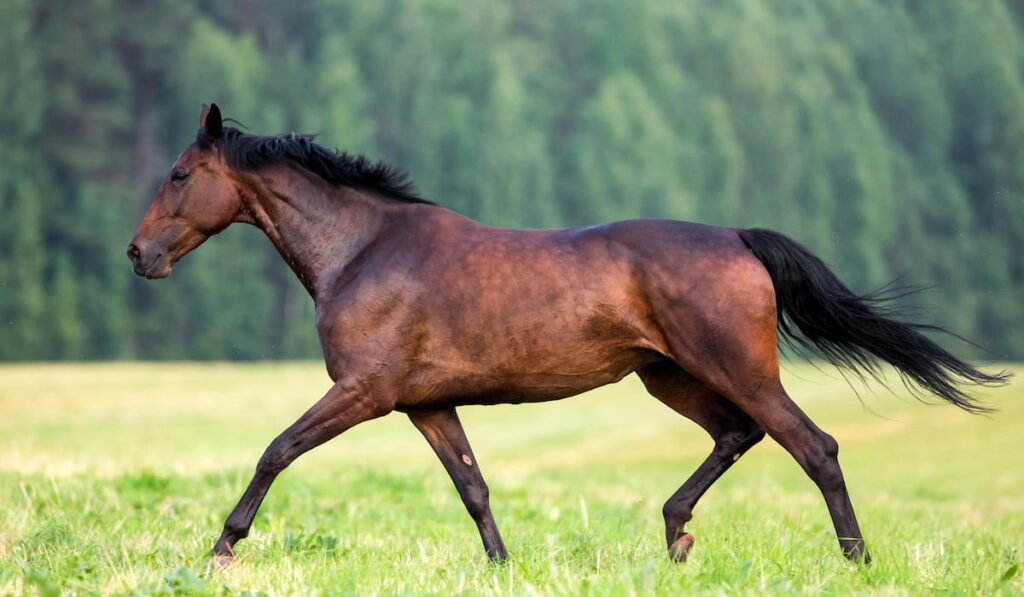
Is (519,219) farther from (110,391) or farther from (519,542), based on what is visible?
(519,542)

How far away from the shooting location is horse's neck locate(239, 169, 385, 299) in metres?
6.04

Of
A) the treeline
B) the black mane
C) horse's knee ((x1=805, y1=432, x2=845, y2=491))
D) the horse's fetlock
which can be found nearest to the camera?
horse's knee ((x1=805, y1=432, x2=845, y2=491))

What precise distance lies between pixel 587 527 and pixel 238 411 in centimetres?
2100

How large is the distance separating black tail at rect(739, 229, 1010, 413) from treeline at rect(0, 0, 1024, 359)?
112 ft

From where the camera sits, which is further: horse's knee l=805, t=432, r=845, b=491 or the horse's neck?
the horse's neck

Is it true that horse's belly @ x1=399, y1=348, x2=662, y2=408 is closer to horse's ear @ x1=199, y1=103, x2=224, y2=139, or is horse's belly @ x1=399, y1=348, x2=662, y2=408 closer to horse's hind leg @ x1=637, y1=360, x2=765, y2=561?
horse's hind leg @ x1=637, y1=360, x2=765, y2=561

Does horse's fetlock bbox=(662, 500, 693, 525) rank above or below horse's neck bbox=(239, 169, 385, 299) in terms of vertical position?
below

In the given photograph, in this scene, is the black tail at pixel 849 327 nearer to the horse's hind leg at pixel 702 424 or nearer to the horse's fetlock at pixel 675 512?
the horse's hind leg at pixel 702 424

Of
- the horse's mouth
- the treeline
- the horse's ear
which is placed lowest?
the horse's mouth

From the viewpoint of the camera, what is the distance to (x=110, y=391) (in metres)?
28.3

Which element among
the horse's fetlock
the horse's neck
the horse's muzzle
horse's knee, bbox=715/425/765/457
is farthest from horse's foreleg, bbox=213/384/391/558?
horse's knee, bbox=715/425/765/457

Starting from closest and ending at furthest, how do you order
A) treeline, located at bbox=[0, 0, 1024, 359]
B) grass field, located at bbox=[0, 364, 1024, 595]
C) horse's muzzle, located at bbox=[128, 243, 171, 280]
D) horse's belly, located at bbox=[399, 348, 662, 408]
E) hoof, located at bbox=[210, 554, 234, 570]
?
grass field, located at bbox=[0, 364, 1024, 595]
hoof, located at bbox=[210, 554, 234, 570]
horse's belly, located at bbox=[399, 348, 662, 408]
horse's muzzle, located at bbox=[128, 243, 171, 280]
treeline, located at bbox=[0, 0, 1024, 359]

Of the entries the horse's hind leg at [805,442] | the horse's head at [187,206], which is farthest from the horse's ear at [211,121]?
the horse's hind leg at [805,442]

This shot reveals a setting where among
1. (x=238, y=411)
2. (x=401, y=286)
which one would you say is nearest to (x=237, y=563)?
(x=401, y=286)
